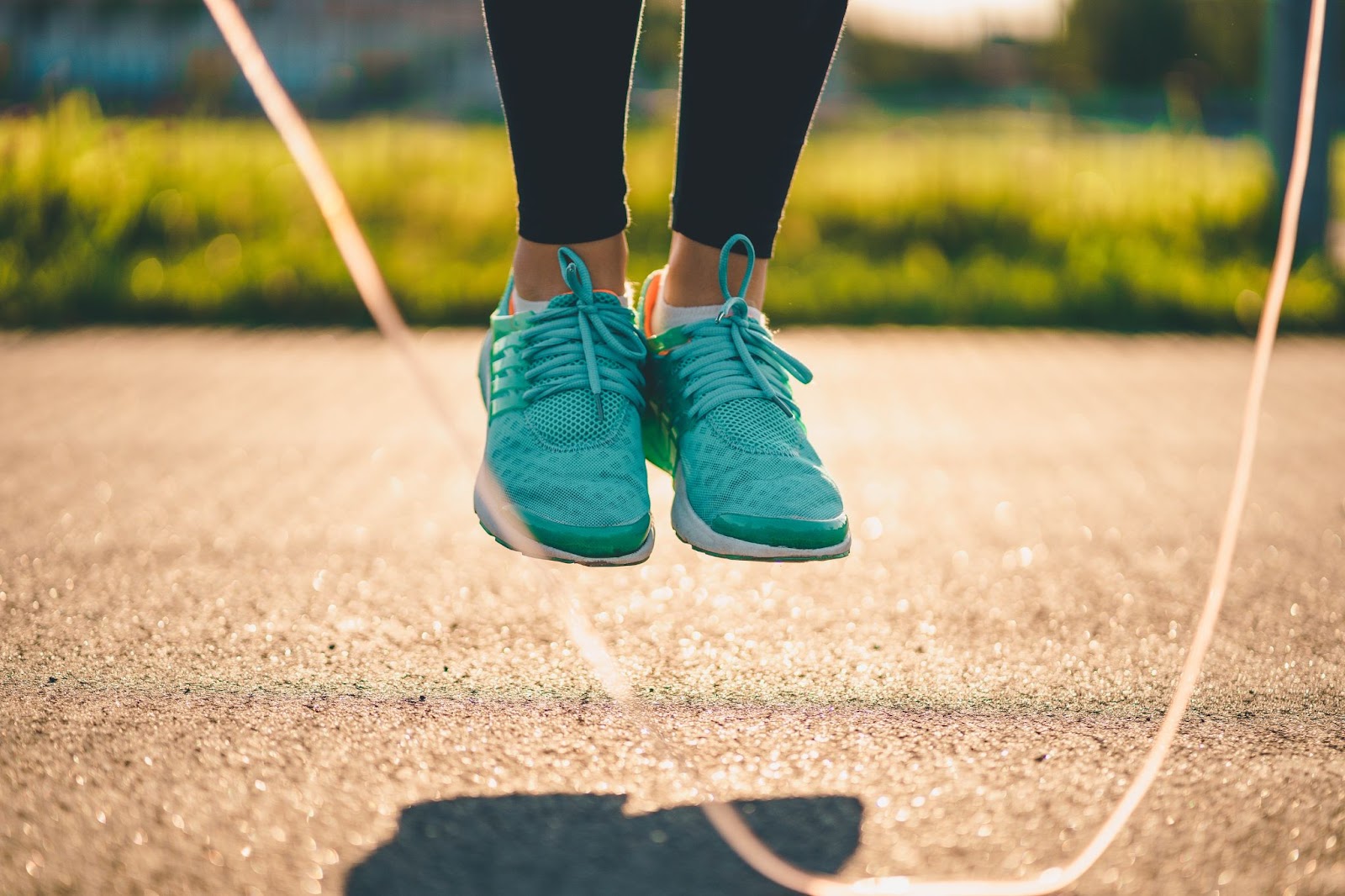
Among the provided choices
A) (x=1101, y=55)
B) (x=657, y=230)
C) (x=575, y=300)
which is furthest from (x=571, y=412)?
(x=1101, y=55)

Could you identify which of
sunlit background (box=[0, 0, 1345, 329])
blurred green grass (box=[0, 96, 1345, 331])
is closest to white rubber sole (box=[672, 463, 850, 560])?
sunlit background (box=[0, 0, 1345, 329])

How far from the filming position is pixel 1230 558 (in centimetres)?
145

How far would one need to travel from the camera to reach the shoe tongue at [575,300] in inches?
48.4

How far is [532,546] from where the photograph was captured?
107cm

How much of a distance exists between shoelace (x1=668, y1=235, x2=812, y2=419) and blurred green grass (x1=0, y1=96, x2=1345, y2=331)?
93.4 inches

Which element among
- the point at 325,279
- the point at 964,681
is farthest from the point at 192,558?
the point at 325,279

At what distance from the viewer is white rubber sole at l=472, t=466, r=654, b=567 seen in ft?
3.51

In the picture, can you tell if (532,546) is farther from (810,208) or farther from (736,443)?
(810,208)

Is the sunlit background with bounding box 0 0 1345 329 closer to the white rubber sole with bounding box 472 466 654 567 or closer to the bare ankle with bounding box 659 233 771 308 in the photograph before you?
the bare ankle with bounding box 659 233 771 308

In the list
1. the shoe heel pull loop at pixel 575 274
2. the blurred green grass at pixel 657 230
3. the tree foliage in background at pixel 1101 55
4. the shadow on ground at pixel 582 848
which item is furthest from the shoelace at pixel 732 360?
the tree foliage in background at pixel 1101 55

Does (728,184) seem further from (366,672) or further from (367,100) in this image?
(367,100)

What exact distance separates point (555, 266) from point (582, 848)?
2.18 ft

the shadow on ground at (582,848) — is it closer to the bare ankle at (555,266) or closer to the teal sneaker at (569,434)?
the teal sneaker at (569,434)

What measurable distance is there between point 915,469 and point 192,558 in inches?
43.2
